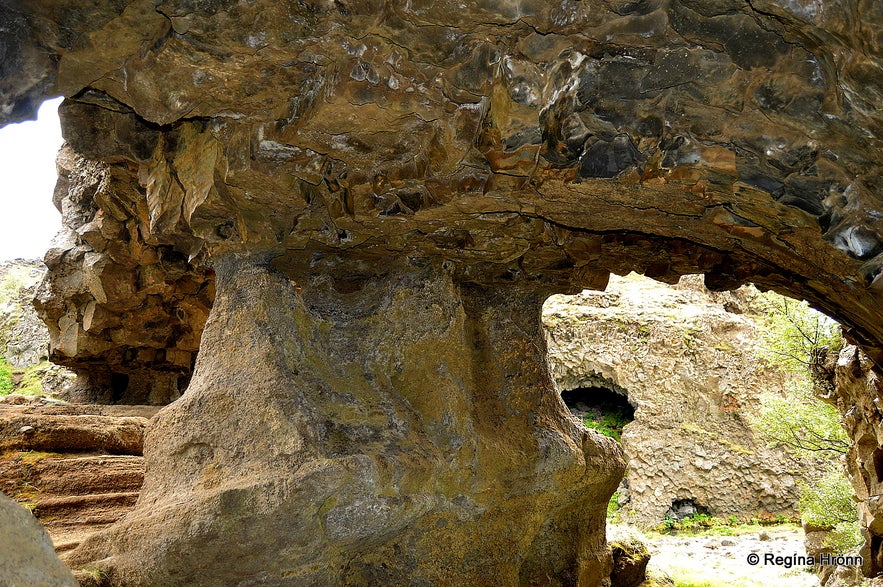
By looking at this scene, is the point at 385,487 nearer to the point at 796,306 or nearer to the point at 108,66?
the point at 108,66

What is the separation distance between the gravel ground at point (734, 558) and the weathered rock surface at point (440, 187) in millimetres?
4070

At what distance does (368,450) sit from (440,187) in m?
1.25

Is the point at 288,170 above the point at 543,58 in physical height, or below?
below

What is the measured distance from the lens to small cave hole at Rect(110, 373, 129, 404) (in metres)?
7.29

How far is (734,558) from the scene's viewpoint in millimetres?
8484

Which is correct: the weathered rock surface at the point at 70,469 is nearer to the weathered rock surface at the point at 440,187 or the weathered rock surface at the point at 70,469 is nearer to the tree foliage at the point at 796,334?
the weathered rock surface at the point at 440,187

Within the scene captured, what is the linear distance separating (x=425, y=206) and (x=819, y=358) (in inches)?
177

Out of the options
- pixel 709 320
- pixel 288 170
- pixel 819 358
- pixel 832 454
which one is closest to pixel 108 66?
pixel 288 170

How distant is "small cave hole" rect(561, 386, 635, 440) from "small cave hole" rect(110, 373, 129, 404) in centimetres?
673

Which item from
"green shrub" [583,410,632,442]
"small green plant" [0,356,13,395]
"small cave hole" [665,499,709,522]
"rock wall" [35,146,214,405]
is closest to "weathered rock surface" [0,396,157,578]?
"rock wall" [35,146,214,405]

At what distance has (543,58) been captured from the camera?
2.50 m

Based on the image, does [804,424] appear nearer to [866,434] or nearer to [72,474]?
[866,434]

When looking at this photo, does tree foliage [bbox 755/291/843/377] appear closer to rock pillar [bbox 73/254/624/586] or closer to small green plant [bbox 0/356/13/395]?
rock pillar [bbox 73/254/624/586]

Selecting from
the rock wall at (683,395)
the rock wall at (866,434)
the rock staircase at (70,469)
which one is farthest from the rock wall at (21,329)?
the rock wall at (866,434)
